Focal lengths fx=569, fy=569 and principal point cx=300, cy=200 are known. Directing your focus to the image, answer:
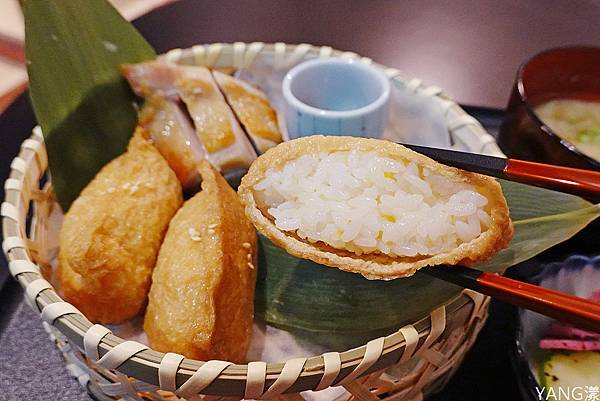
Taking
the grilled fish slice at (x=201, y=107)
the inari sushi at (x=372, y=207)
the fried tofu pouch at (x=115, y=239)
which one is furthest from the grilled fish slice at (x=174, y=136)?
the inari sushi at (x=372, y=207)

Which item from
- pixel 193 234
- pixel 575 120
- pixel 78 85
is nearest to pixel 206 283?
pixel 193 234

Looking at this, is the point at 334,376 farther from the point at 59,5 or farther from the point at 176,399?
the point at 59,5

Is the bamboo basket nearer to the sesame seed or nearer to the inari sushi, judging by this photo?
the inari sushi

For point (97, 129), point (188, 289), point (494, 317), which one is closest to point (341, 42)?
point (97, 129)

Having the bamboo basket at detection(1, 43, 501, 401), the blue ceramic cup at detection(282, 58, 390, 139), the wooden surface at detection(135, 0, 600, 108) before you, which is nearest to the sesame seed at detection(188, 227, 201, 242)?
the bamboo basket at detection(1, 43, 501, 401)

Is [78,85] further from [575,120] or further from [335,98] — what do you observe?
[575,120]

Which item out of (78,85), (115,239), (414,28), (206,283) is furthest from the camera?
(414,28)
